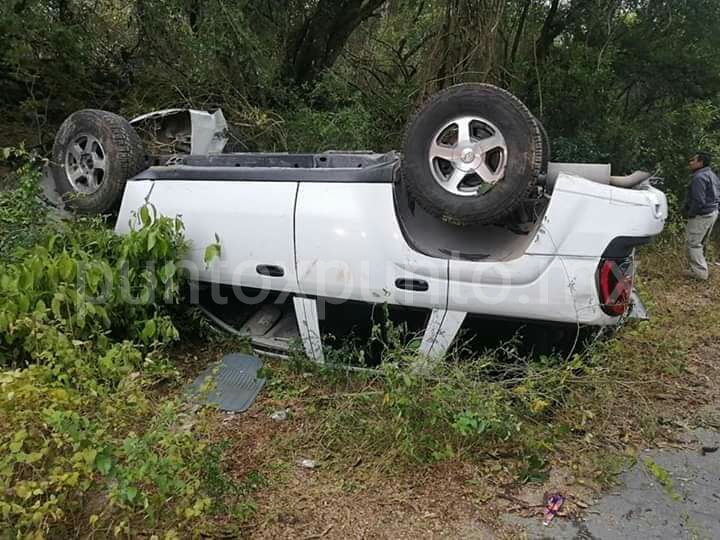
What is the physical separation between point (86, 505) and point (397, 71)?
26.0 feet

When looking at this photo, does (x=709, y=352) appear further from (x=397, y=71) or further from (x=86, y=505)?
(x=397, y=71)

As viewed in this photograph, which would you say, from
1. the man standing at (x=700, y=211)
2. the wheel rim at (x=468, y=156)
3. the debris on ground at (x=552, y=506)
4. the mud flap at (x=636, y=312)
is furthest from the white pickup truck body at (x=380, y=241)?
the man standing at (x=700, y=211)

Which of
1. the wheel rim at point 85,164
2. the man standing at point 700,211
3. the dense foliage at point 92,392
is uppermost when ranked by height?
the wheel rim at point 85,164

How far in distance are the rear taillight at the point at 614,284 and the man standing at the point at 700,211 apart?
4.29 m

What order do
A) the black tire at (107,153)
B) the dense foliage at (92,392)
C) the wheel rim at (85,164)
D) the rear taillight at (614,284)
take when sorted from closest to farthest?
the dense foliage at (92,392) → the rear taillight at (614,284) → the black tire at (107,153) → the wheel rim at (85,164)

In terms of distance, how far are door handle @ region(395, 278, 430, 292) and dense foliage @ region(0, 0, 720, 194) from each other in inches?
153

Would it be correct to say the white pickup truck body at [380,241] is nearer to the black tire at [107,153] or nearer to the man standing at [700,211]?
the black tire at [107,153]

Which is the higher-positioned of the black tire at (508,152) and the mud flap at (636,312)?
the black tire at (508,152)

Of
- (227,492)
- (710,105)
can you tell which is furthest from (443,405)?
(710,105)

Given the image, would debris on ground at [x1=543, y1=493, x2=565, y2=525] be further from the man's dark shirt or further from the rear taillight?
the man's dark shirt

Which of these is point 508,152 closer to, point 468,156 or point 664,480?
point 468,156

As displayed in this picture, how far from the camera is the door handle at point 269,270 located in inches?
132

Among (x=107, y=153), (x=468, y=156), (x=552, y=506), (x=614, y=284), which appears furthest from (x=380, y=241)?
(x=107, y=153)

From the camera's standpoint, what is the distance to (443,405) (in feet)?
9.00
